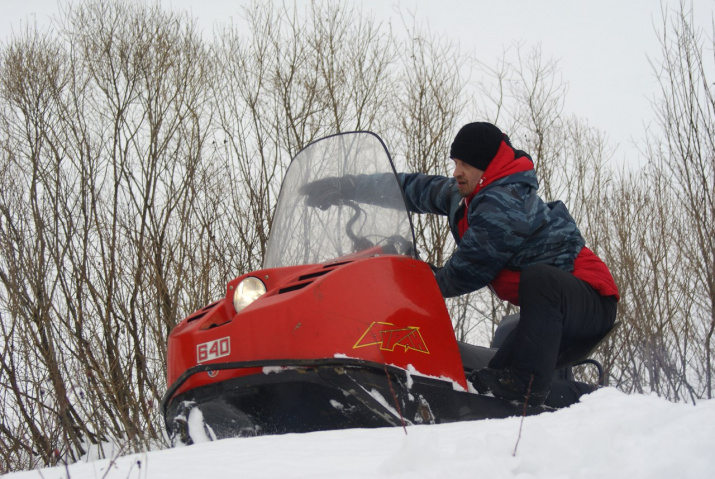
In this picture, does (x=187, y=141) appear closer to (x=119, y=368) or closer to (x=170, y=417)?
(x=119, y=368)

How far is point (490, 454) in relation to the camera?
1.40 meters

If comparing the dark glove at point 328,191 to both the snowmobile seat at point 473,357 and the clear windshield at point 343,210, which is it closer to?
the clear windshield at point 343,210

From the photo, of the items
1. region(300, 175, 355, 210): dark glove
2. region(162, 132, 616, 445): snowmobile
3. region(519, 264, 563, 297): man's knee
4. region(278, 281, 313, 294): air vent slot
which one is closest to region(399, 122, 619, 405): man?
region(519, 264, 563, 297): man's knee

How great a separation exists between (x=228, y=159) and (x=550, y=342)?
251 inches

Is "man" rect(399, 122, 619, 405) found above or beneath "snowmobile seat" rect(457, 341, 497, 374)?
above

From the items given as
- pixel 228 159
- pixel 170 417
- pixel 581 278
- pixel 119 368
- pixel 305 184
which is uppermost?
pixel 228 159

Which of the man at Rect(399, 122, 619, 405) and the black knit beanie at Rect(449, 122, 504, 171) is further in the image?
the black knit beanie at Rect(449, 122, 504, 171)

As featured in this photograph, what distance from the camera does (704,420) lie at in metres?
1.53

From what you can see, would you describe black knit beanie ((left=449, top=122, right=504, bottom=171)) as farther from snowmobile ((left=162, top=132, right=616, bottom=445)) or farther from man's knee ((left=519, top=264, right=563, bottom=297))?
man's knee ((left=519, top=264, right=563, bottom=297))

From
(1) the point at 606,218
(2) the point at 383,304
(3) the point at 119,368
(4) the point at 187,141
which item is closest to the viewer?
(2) the point at 383,304

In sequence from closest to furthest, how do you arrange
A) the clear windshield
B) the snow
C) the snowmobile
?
the snow, the snowmobile, the clear windshield

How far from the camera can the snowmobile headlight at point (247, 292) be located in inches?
91.2

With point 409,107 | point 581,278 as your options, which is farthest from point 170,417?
point 409,107

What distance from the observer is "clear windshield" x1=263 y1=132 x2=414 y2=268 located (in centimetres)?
249
